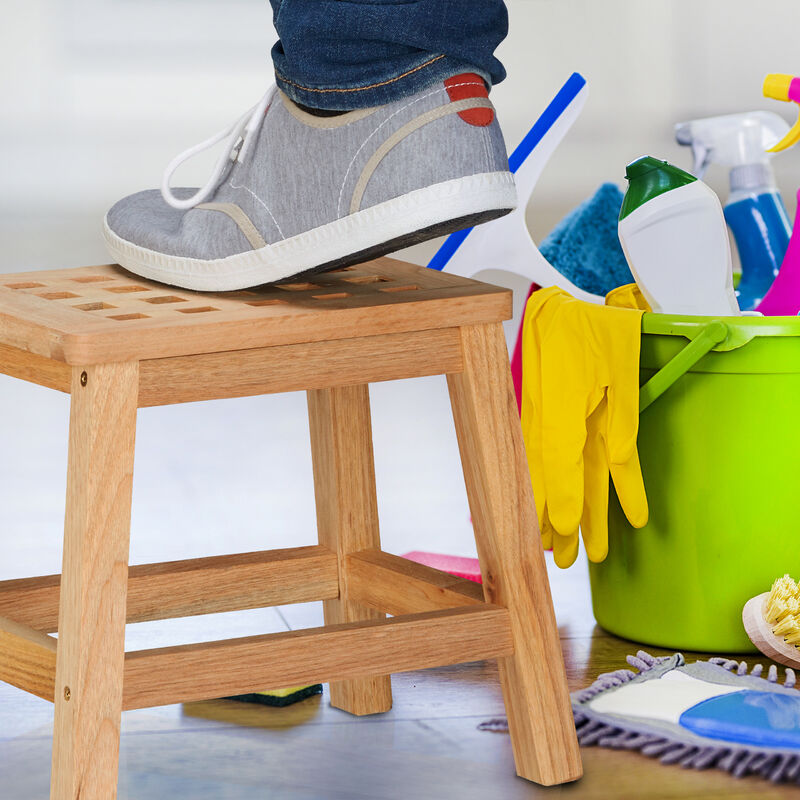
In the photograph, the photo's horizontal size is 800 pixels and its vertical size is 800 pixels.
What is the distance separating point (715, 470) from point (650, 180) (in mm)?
246

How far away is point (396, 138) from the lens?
77 centimetres

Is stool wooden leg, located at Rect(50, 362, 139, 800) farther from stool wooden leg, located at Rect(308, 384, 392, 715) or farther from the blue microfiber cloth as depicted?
the blue microfiber cloth

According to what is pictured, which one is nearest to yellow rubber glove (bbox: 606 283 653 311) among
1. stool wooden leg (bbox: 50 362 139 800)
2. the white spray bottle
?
the white spray bottle

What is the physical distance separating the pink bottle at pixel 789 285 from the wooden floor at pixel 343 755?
1.15 ft

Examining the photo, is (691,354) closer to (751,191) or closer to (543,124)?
(543,124)

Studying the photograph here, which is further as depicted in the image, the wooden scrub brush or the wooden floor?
the wooden scrub brush

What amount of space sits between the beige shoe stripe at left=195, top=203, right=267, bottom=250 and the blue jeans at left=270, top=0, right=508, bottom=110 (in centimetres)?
9

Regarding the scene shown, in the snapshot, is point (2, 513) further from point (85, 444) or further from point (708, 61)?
point (708, 61)

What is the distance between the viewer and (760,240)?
4.76 feet

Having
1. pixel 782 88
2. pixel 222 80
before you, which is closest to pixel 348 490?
pixel 782 88

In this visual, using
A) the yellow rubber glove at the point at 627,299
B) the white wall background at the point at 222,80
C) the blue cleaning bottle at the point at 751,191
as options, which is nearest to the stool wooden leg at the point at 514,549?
Answer: the yellow rubber glove at the point at 627,299

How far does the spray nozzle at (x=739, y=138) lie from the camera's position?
1.53m

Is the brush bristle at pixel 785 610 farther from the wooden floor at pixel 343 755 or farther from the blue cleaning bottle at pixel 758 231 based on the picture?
the blue cleaning bottle at pixel 758 231

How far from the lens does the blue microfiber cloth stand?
152 centimetres
